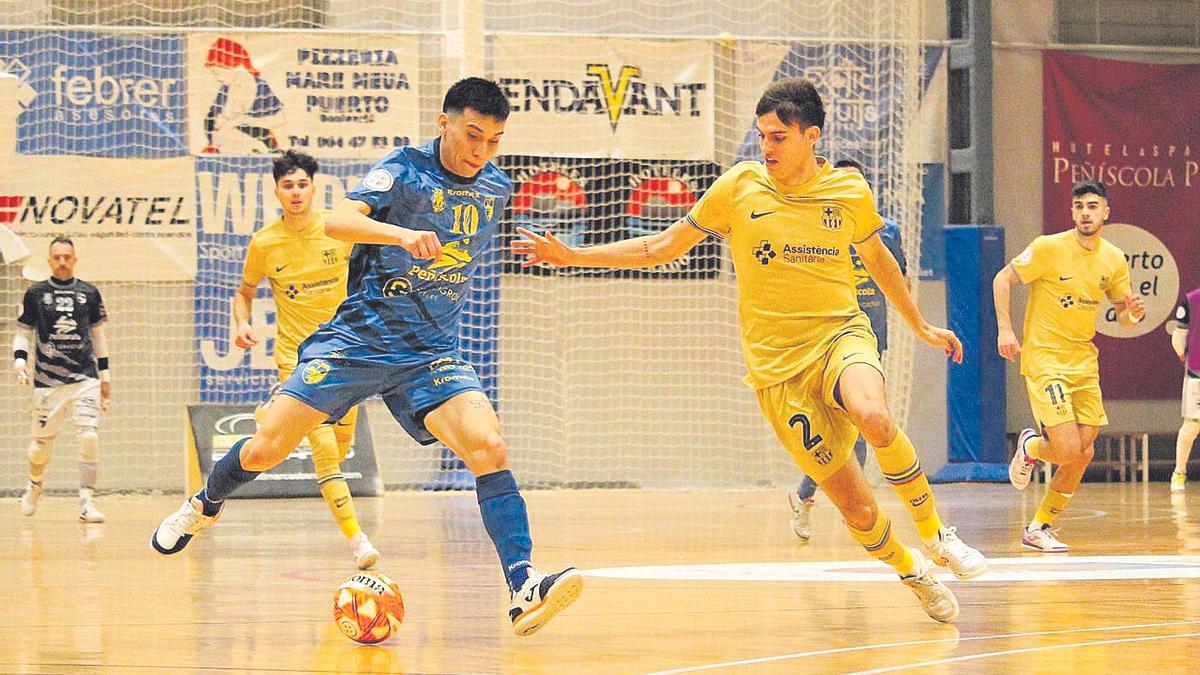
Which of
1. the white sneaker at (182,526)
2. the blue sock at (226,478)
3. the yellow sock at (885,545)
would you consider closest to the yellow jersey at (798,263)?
the yellow sock at (885,545)

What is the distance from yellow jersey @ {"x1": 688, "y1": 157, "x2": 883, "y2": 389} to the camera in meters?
5.98

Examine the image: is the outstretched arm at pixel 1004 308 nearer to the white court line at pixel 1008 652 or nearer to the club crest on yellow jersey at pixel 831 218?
the club crest on yellow jersey at pixel 831 218

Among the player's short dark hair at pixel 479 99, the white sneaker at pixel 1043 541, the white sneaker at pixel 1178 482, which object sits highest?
the player's short dark hair at pixel 479 99

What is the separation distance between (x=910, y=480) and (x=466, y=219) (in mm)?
1865

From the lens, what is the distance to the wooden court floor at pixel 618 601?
486 centimetres

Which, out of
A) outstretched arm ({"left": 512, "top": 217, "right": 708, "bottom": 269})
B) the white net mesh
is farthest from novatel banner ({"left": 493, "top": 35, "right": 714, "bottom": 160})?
outstretched arm ({"left": 512, "top": 217, "right": 708, "bottom": 269})

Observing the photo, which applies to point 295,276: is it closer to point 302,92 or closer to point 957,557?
point 957,557

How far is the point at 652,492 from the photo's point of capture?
15.3 m

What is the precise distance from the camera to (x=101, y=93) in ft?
49.8

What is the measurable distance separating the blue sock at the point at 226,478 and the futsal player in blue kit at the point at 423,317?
0.58 ft

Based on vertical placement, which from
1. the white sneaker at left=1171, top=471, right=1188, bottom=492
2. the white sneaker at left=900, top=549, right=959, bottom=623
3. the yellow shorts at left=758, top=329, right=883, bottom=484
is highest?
the yellow shorts at left=758, top=329, right=883, bottom=484

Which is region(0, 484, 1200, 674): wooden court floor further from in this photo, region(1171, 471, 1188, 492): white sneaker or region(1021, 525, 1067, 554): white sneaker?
region(1171, 471, 1188, 492): white sneaker

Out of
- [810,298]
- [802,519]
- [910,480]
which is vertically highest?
[810,298]

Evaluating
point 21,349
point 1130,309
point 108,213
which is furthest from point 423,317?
point 108,213
